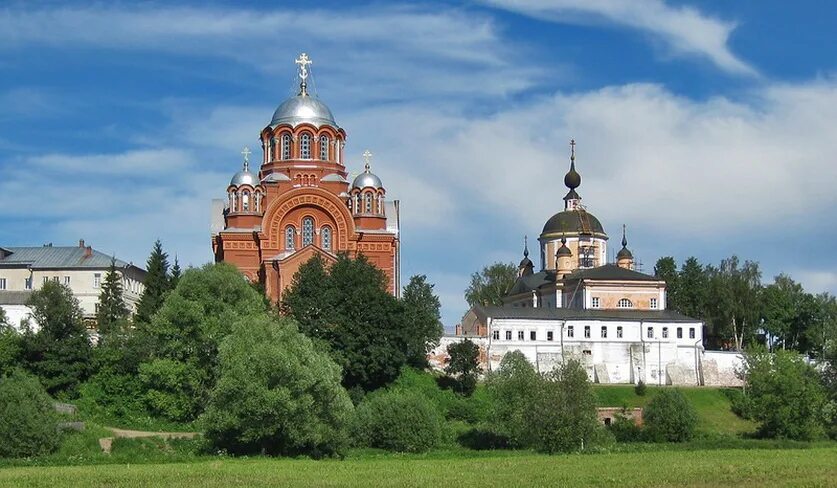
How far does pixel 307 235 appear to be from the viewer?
66688 mm

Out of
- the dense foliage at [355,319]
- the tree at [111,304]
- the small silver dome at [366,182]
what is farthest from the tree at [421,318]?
the tree at [111,304]

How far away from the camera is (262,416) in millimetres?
42688

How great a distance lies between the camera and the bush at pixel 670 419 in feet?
175

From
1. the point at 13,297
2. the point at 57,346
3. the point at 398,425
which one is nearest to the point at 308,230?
the point at 13,297

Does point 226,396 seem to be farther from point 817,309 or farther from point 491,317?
point 817,309

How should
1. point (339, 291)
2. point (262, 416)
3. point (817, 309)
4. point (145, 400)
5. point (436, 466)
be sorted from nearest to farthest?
point (436, 466) → point (262, 416) → point (145, 400) → point (339, 291) → point (817, 309)

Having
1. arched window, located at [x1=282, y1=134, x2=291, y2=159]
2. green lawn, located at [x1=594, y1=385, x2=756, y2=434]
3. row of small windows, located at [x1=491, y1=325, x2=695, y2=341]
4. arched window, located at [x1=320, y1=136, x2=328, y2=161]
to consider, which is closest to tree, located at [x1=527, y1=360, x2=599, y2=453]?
green lawn, located at [x1=594, y1=385, x2=756, y2=434]

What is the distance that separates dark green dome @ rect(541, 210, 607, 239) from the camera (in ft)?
285

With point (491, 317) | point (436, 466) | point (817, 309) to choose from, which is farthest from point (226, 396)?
point (817, 309)

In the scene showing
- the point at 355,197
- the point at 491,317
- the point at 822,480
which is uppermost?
the point at 355,197

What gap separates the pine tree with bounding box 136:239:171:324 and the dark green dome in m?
32.7

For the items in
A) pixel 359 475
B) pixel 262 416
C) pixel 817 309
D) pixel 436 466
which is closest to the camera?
pixel 359 475

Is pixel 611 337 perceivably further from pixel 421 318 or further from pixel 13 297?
pixel 13 297

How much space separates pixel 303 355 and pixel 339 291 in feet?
38.2
